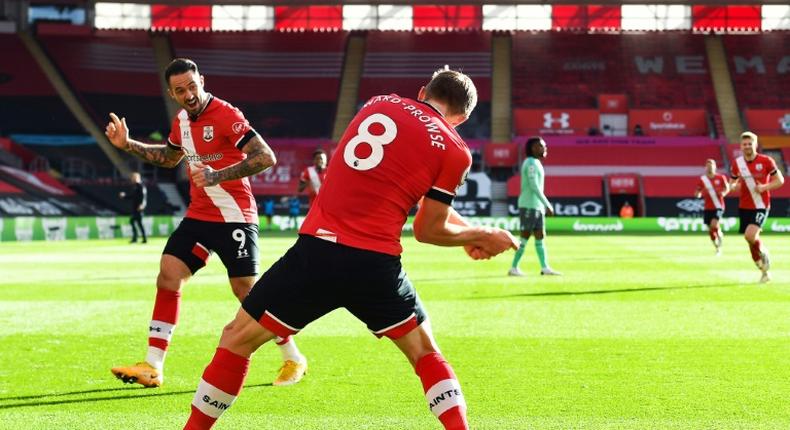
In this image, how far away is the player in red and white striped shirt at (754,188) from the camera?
586 inches

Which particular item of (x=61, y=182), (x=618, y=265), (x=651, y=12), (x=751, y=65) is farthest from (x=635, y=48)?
(x=618, y=265)

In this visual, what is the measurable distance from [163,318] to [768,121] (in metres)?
47.4

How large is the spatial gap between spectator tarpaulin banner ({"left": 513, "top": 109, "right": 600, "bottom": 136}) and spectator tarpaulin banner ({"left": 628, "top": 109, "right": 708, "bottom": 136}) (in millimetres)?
2097

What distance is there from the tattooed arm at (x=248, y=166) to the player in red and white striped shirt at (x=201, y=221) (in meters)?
0.40

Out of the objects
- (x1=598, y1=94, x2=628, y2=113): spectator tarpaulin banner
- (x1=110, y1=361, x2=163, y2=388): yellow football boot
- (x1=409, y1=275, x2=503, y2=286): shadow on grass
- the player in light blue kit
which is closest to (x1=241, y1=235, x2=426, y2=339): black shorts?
(x1=110, y1=361, x2=163, y2=388): yellow football boot

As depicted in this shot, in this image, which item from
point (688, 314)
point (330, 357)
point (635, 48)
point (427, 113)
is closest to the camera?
point (427, 113)

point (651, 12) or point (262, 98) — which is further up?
point (651, 12)

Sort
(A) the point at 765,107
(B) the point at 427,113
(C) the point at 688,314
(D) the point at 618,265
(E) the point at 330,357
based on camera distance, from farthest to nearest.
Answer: (A) the point at 765,107 → (D) the point at 618,265 → (C) the point at 688,314 → (E) the point at 330,357 → (B) the point at 427,113

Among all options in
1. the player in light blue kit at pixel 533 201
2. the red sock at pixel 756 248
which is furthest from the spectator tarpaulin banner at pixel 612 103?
the red sock at pixel 756 248

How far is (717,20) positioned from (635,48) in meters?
4.89

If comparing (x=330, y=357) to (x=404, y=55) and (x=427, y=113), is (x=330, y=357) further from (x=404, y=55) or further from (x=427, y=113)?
(x=404, y=55)

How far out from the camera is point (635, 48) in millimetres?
53281

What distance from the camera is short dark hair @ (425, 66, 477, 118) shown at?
14.4ft

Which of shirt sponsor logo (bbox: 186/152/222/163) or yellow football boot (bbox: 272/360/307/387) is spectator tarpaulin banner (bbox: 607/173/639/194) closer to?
yellow football boot (bbox: 272/360/307/387)
